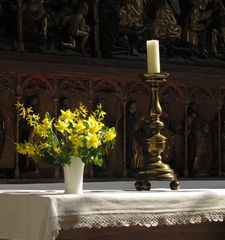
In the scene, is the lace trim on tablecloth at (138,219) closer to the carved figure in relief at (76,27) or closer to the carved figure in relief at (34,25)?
the carved figure in relief at (34,25)

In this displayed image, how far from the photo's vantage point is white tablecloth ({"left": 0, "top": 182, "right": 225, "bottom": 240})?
4.04 meters

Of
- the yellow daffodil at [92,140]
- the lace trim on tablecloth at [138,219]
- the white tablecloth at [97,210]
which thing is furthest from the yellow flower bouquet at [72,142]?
the lace trim on tablecloth at [138,219]

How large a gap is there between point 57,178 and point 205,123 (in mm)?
2820

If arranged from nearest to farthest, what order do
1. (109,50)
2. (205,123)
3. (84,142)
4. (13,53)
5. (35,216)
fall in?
(35,216)
(84,142)
(13,53)
(109,50)
(205,123)

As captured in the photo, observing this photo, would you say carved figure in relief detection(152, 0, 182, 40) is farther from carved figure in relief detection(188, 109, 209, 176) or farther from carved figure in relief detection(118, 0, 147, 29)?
carved figure in relief detection(188, 109, 209, 176)

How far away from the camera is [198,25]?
11.4 m

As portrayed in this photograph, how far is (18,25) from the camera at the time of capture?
9570mm

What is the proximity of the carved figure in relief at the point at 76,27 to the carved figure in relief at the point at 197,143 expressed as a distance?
6.96 ft

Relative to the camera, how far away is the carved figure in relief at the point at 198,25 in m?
11.3

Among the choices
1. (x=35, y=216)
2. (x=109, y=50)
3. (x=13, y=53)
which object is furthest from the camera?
(x=109, y=50)

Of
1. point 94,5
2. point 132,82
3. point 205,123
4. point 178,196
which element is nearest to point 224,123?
point 205,123

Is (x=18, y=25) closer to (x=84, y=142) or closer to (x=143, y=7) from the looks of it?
(x=143, y=7)

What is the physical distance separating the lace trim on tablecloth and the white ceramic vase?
0.36 metres

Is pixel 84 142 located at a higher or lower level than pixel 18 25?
lower
